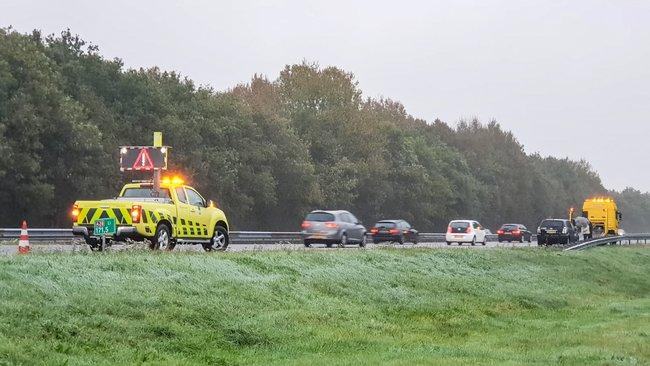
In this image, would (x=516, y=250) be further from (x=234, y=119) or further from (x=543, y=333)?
(x=234, y=119)

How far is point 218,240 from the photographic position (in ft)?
94.2

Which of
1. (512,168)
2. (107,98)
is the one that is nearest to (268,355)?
(107,98)

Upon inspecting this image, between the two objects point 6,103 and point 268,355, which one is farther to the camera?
point 6,103

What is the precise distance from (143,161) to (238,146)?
3968 centimetres

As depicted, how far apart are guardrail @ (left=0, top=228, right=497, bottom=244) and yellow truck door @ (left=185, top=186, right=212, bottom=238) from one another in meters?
7.27

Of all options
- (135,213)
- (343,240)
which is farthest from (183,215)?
(343,240)

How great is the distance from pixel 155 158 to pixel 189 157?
33034 millimetres

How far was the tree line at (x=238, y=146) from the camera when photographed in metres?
50.3

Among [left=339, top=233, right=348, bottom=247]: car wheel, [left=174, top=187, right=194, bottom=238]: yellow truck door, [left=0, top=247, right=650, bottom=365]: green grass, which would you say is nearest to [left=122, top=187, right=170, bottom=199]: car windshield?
[left=174, top=187, right=194, bottom=238]: yellow truck door

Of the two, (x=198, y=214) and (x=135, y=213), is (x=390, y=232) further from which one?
(x=135, y=213)

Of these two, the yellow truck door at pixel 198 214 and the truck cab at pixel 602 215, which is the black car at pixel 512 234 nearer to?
the truck cab at pixel 602 215

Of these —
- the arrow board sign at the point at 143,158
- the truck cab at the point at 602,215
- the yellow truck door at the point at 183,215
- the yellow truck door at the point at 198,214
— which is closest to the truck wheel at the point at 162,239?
the yellow truck door at the point at 183,215

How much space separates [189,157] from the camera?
60.9 m

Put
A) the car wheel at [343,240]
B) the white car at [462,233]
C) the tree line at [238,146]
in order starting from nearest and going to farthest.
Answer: the car wheel at [343,240] → the tree line at [238,146] → the white car at [462,233]
